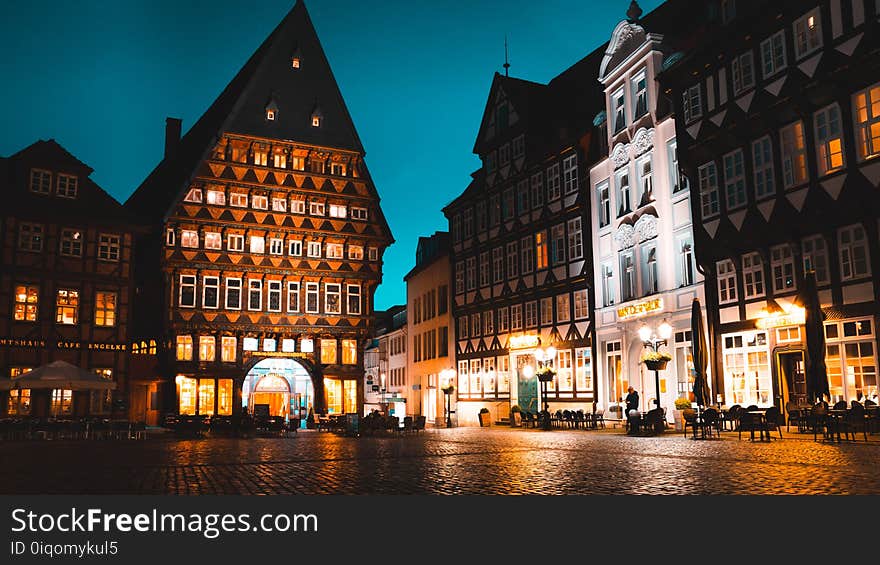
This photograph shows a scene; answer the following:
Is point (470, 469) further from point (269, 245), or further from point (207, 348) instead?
point (269, 245)

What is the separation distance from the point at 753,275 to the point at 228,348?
27730 mm

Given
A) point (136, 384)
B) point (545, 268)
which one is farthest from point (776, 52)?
point (136, 384)

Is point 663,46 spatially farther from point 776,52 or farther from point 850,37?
point 850,37

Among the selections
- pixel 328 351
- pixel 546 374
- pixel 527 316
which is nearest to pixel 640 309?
pixel 546 374

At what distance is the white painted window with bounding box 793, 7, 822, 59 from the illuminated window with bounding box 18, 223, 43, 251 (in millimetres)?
30876

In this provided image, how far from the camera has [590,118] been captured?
37.1 m

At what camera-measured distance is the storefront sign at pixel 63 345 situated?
111 feet

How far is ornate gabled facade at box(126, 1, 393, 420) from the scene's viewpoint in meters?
41.7

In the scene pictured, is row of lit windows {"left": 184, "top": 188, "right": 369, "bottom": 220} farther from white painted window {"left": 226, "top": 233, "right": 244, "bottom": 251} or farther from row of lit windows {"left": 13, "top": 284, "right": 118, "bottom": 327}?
row of lit windows {"left": 13, "top": 284, "right": 118, "bottom": 327}

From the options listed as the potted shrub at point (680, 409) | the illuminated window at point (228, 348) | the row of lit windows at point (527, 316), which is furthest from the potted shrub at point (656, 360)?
the illuminated window at point (228, 348)

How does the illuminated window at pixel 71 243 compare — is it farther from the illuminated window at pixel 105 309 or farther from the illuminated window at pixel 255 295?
the illuminated window at pixel 255 295

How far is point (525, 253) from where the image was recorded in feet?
131

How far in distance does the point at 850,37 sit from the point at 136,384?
35.5 meters

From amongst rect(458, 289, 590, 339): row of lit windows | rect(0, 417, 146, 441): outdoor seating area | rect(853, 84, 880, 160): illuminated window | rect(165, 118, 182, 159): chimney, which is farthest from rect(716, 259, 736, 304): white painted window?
rect(165, 118, 182, 159): chimney
